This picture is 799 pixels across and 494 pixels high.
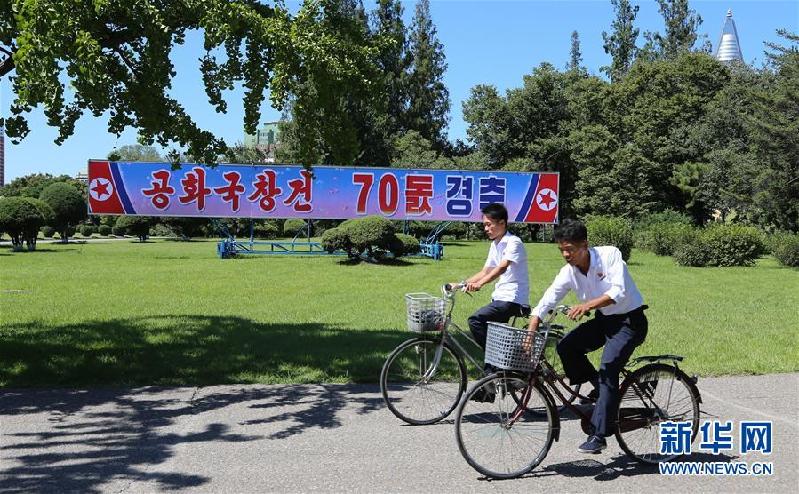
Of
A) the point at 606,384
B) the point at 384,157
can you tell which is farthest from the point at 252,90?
the point at 384,157

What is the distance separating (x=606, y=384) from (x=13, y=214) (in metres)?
28.2

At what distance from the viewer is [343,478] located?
466 cm

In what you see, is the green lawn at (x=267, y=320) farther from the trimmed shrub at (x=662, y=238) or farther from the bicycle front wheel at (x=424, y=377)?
the trimmed shrub at (x=662, y=238)

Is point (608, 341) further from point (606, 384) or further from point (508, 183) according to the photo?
point (508, 183)

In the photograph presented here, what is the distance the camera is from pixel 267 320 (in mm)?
11422

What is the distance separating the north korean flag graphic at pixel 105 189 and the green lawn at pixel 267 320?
430cm

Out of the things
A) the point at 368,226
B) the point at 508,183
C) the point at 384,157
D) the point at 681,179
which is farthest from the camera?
the point at 384,157

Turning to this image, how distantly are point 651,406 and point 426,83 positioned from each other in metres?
53.0

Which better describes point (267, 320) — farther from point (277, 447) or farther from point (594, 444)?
point (594, 444)

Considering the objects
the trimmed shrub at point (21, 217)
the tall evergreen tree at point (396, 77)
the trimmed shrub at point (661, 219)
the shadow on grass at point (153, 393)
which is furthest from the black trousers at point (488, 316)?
the tall evergreen tree at point (396, 77)

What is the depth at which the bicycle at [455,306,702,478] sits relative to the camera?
15.3 ft

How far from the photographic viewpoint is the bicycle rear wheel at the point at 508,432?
4.70 m

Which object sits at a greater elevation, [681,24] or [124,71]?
[681,24]

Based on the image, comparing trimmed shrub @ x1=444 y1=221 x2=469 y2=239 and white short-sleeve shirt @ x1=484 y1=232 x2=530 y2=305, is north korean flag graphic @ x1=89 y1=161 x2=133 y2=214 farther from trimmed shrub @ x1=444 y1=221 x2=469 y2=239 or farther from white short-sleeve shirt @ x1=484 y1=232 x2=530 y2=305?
trimmed shrub @ x1=444 y1=221 x2=469 y2=239
